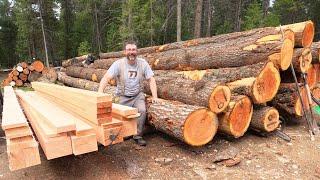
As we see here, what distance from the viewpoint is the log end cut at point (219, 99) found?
474 cm

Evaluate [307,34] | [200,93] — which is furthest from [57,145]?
[307,34]

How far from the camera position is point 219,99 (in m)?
4.82

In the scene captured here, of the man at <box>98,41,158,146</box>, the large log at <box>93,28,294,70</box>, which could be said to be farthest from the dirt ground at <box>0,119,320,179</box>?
the large log at <box>93,28,294,70</box>

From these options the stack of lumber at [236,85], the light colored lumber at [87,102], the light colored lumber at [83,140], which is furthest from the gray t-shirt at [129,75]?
the light colored lumber at [83,140]

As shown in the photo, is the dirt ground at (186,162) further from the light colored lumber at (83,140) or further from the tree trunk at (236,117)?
the light colored lumber at (83,140)

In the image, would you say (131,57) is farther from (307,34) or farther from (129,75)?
(307,34)

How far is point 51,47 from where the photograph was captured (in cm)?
2998

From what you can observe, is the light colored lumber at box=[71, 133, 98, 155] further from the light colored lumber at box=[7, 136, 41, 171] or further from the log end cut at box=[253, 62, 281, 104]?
the log end cut at box=[253, 62, 281, 104]

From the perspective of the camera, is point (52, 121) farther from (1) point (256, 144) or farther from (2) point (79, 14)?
(2) point (79, 14)

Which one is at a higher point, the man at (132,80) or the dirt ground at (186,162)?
the man at (132,80)

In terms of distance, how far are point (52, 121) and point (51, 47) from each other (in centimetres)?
2836

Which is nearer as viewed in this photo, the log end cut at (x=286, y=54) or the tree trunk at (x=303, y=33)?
the log end cut at (x=286, y=54)

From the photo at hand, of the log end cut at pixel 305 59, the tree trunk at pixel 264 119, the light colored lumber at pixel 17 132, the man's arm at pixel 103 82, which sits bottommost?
the tree trunk at pixel 264 119

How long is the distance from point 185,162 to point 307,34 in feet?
12.2
